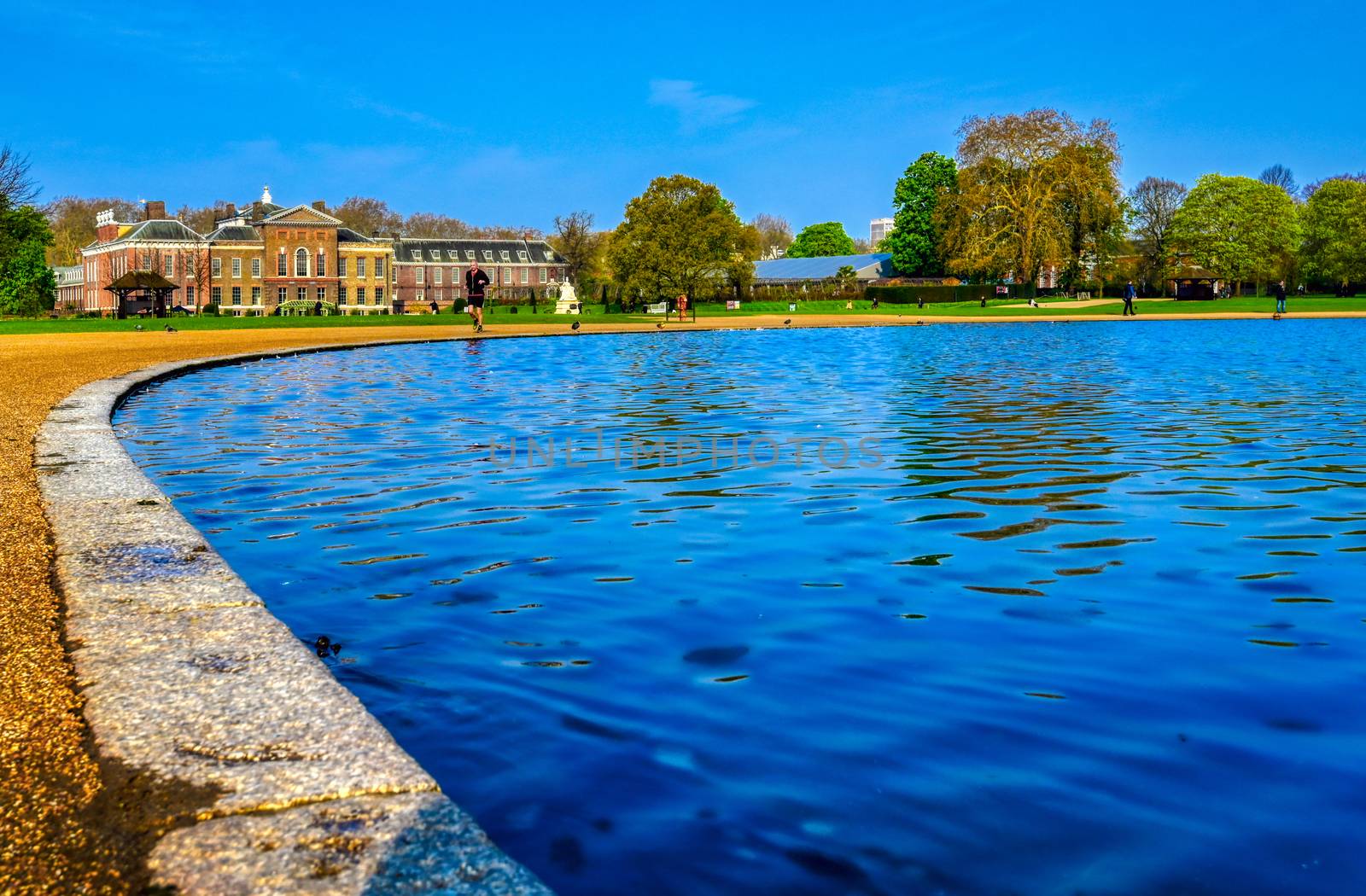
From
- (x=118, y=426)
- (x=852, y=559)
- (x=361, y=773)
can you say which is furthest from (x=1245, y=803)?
(x=118, y=426)

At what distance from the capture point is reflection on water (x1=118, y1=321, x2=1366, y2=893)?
3.21 meters

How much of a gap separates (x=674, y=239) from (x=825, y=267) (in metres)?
43.4

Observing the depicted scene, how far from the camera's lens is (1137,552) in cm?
648

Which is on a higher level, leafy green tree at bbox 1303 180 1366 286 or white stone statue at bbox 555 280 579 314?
leafy green tree at bbox 1303 180 1366 286

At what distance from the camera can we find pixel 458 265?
4806 inches

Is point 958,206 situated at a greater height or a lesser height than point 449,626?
greater

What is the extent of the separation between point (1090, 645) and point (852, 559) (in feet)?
5.68

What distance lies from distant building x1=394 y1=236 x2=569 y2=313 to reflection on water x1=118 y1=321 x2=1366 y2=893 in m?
111

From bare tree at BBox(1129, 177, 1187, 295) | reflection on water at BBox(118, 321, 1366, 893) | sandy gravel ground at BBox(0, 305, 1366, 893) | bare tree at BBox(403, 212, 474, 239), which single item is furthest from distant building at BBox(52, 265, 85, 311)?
sandy gravel ground at BBox(0, 305, 1366, 893)

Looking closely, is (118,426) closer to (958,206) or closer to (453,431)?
(453,431)

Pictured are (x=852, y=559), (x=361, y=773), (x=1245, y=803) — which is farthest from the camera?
(x=852, y=559)

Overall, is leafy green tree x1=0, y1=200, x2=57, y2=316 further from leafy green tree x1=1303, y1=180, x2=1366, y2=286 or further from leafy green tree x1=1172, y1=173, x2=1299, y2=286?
leafy green tree x1=1303, y1=180, x2=1366, y2=286

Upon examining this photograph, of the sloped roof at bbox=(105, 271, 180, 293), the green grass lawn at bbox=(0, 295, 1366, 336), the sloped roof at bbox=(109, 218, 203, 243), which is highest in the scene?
the sloped roof at bbox=(109, 218, 203, 243)

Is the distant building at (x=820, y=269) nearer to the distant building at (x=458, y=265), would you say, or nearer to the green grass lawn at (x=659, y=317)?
the green grass lawn at (x=659, y=317)
